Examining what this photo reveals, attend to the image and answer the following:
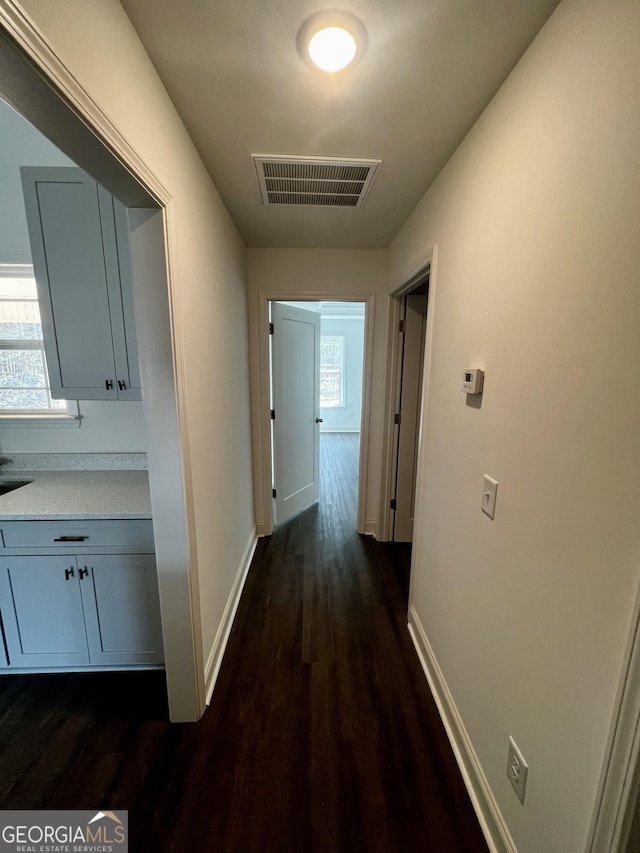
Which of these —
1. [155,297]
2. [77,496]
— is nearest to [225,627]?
[77,496]

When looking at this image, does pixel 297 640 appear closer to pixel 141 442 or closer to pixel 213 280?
pixel 141 442

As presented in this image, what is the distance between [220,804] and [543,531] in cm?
147

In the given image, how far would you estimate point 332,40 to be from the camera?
87 cm

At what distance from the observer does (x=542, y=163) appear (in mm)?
842

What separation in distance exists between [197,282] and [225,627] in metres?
1.84

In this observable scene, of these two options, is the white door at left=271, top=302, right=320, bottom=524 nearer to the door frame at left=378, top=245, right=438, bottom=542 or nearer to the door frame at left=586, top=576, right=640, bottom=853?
the door frame at left=378, top=245, right=438, bottom=542

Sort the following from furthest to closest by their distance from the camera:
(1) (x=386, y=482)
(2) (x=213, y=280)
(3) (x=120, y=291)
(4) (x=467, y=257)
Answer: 1. (1) (x=386, y=482)
2. (2) (x=213, y=280)
3. (3) (x=120, y=291)
4. (4) (x=467, y=257)

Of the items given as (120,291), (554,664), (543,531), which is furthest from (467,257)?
(120,291)

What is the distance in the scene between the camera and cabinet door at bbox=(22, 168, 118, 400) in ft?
4.41

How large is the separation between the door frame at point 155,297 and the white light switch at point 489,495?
111 centimetres

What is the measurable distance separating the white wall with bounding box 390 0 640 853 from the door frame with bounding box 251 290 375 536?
130 cm

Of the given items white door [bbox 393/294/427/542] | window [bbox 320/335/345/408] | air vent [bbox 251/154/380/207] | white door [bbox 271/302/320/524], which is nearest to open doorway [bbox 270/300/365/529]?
white door [bbox 271/302/320/524]

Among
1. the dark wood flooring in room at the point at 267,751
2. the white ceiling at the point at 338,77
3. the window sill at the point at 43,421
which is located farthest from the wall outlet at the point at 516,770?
the window sill at the point at 43,421

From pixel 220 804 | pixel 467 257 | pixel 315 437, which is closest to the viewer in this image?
pixel 220 804
